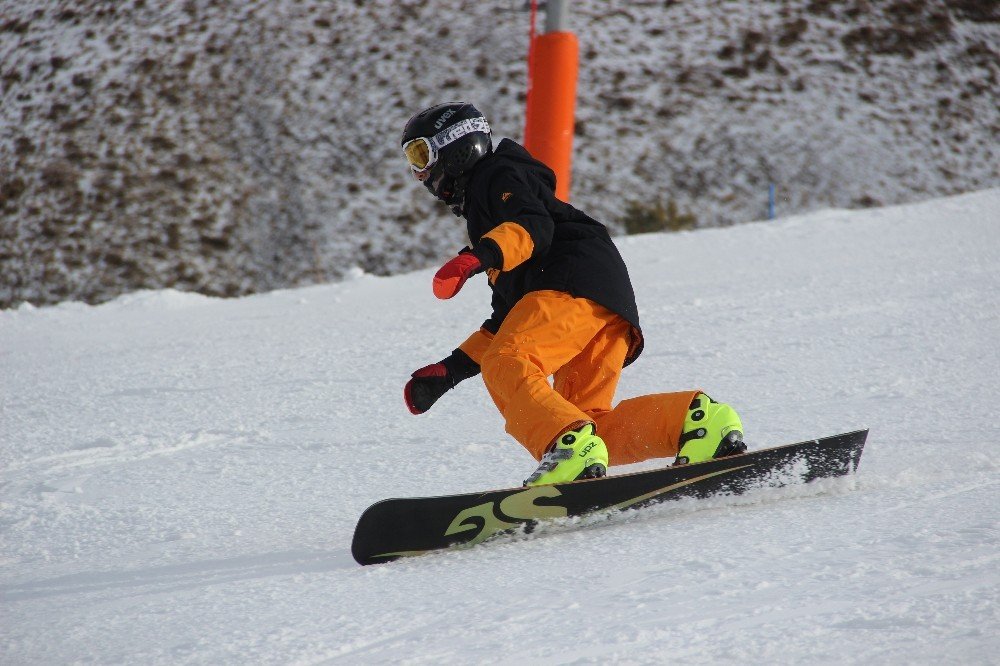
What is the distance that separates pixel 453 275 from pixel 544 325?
0.36 meters

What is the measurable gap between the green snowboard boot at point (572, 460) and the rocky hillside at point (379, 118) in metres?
8.17

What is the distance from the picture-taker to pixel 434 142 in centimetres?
314

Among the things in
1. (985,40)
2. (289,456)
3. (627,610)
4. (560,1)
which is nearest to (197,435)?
(289,456)

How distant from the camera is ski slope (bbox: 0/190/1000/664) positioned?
2027mm

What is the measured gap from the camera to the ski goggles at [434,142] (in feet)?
10.3

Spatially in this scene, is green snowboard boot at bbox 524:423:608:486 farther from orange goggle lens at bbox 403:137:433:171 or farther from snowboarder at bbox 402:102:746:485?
orange goggle lens at bbox 403:137:433:171

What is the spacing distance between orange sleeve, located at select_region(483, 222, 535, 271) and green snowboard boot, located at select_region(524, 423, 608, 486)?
1.80 ft

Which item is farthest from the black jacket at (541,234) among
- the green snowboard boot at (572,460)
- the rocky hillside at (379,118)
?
the rocky hillside at (379,118)

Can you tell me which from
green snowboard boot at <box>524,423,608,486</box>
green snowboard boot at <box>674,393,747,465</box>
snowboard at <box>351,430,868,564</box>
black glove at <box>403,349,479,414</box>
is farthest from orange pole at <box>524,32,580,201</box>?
green snowboard boot at <box>524,423,608,486</box>

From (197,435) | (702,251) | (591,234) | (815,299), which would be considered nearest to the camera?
(591,234)

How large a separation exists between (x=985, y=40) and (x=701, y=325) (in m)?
10.7

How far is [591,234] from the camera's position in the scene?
3131 millimetres

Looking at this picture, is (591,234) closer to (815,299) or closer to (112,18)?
(815,299)

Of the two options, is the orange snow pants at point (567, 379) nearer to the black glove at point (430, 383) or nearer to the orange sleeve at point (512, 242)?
the black glove at point (430, 383)
